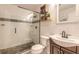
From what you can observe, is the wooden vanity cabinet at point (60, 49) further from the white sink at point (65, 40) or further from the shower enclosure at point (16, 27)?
the shower enclosure at point (16, 27)

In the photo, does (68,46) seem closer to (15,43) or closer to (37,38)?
(37,38)

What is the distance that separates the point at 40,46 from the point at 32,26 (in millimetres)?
266

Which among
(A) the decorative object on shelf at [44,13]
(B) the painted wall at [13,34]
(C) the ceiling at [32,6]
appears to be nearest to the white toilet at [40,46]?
(B) the painted wall at [13,34]

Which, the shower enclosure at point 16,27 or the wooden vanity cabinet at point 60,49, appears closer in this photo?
the wooden vanity cabinet at point 60,49

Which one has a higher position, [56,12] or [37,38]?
[56,12]

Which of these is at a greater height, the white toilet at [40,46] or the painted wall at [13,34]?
the painted wall at [13,34]

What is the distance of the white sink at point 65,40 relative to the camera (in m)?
1.04

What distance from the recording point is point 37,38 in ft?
4.05

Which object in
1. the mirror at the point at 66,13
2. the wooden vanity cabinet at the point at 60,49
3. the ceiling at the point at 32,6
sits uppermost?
the ceiling at the point at 32,6

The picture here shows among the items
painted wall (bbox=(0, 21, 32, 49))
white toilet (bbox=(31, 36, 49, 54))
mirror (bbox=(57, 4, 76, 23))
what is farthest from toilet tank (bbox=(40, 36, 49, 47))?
mirror (bbox=(57, 4, 76, 23))

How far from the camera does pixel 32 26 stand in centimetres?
123
